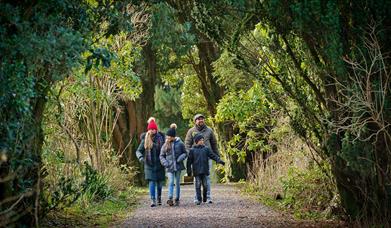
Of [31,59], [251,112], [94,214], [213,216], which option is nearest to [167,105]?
[251,112]

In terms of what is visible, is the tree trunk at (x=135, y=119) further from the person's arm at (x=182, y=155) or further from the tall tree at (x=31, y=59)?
the tall tree at (x=31, y=59)

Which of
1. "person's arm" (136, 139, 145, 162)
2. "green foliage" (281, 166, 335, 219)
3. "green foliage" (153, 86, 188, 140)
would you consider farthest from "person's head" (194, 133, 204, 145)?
"green foliage" (153, 86, 188, 140)

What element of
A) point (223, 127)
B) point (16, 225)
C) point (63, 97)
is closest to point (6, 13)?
point (16, 225)

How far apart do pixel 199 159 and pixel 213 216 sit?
2.90 meters

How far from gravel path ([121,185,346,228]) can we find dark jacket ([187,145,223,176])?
2.38 feet

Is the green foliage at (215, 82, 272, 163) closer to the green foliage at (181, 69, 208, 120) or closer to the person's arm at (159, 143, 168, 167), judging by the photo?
the person's arm at (159, 143, 168, 167)

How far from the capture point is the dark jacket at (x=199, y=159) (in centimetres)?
1620

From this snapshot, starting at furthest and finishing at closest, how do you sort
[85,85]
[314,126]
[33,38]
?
[85,85]
[314,126]
[33,38]

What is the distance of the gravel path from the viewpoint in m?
12.2

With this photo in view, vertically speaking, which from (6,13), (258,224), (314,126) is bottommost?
(258,224)

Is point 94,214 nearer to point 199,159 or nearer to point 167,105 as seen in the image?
point 199,159

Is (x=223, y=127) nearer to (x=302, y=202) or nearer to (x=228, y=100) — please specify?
(x=228, y=100)

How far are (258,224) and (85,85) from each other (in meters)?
5.41

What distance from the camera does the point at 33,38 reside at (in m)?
8.01
